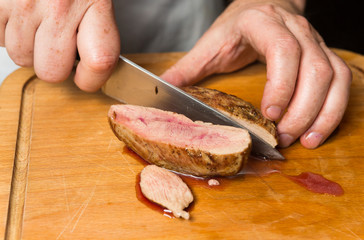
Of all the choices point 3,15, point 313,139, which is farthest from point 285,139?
point 3,15

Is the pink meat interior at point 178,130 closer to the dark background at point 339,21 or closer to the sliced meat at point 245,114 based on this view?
the sliced meat at point 245,114

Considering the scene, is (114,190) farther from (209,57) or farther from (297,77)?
(209,57)

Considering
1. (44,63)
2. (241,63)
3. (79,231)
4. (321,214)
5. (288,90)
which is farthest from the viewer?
(241,63)

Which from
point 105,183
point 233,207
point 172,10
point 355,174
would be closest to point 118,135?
point 105,183

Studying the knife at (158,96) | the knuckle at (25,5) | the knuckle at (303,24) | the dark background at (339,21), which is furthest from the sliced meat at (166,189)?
the dark background at (339,21)

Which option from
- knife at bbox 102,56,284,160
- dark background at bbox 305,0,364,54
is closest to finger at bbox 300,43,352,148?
knife at bbox 102,56,284,160

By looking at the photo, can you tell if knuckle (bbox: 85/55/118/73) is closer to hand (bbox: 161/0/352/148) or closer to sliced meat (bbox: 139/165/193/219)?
sliced meat (bbox: 139/165/193/219)

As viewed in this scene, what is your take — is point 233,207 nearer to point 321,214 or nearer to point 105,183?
point 321,214
